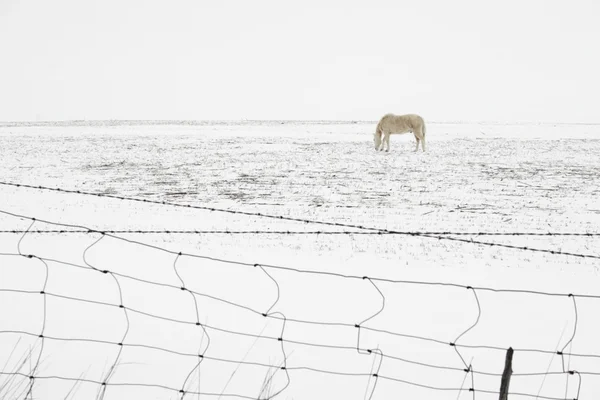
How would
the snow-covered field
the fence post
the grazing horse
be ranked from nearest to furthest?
the fence post → the snow-covered field → the grazing horse

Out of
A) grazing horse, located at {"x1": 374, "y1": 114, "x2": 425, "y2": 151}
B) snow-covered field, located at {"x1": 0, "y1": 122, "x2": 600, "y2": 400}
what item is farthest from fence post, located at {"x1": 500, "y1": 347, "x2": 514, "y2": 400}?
grazing horse, located at {"x1": 374, "y1": 114, "x2": 425, "y2": 151}

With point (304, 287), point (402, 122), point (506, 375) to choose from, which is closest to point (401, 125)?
point (402, 122)

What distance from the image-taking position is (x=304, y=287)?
6297 mm

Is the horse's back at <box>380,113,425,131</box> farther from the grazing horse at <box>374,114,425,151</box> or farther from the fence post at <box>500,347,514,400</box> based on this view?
the fence post at <box>500,347,514,400</box>

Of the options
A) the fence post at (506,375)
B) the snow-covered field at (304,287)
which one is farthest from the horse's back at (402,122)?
the fence post at (506,375)

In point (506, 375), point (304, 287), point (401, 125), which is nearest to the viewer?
point (506, 375)

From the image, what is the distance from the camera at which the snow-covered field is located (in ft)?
13.1

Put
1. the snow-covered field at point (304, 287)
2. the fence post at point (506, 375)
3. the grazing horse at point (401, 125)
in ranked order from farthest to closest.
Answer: the grazing horse at point (401, 125)
the snow-covered field at point (304, 287)
the fence post at point (506, 375)

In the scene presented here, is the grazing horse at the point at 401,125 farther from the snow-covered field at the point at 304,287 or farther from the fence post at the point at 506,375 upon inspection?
the fence post at the point at 506,375

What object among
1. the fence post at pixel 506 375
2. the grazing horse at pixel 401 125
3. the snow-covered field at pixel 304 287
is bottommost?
the snow-covered field at pixel 304 287

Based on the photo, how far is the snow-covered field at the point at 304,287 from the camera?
3.99 meters

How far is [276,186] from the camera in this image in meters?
14.2

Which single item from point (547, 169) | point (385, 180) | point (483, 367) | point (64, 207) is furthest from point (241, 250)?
point (547, 169)

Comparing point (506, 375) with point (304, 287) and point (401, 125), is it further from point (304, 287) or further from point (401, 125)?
point (401, 125)
